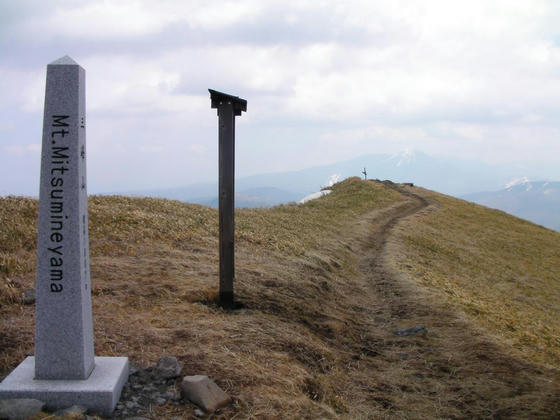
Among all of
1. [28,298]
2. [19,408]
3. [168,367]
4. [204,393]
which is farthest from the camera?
[28,298]

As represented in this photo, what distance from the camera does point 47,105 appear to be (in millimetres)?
5535

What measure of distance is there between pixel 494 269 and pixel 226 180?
67.9ft

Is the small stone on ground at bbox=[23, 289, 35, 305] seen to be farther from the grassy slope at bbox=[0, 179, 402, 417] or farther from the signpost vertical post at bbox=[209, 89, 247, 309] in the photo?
the signpost vertical post at bbox=[209, 89, 247, 309]

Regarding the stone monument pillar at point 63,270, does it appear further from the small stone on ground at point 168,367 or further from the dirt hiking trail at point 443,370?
the dirt hiking trail at point 443,370

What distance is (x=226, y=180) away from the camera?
9.80m

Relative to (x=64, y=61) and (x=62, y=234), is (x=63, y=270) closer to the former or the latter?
(x=62, y=234)

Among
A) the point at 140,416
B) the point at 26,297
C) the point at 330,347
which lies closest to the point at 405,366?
the point at 330,347

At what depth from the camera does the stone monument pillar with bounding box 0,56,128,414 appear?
5.47 metres

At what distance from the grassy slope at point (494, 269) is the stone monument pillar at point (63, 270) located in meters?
8.24

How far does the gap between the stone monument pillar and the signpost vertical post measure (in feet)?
13.7

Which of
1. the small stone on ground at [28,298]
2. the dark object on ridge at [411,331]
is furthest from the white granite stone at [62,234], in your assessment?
the dark object on ridge at [411,331]

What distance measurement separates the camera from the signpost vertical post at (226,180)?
9680 millimetres

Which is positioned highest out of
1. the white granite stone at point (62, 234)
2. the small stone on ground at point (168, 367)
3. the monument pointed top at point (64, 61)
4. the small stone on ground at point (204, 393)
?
the monument pointed top at point (64, 61)

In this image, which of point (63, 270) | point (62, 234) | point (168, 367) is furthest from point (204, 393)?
point (62, 234)
